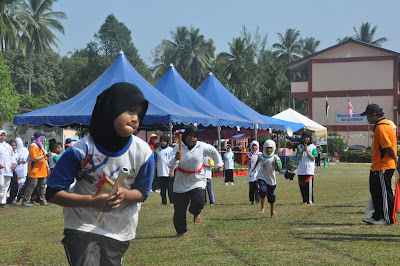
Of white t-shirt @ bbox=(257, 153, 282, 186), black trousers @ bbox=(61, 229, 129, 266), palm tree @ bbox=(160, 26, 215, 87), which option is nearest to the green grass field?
white t-shirt @ bbox=(257, 153, 282, 186)

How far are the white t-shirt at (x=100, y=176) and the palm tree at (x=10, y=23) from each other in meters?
44.9

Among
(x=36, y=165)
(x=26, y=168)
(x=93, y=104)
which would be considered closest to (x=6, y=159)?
(x=36, y=165)

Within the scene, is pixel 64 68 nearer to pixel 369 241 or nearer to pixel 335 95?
pixel 335 95

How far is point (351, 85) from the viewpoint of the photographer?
60562 mm

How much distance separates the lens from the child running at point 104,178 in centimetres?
396

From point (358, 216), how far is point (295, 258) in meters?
5.17

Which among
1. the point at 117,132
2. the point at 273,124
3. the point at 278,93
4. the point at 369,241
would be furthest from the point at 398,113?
the point at 117,132

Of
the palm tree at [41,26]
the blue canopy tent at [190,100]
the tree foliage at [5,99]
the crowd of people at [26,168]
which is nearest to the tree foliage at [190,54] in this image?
Result: the palm tree at [41,26]

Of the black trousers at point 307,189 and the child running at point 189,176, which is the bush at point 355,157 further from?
the child running at point 189,176

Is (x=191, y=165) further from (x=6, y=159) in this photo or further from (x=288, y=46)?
(x=288, y=46)

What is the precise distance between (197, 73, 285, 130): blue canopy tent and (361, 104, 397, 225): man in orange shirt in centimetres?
1656

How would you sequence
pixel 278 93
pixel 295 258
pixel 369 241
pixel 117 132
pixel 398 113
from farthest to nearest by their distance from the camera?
pixel 278 93
pixel 398 113
pixel 369 241
pixel 295 258
pixel 117 132

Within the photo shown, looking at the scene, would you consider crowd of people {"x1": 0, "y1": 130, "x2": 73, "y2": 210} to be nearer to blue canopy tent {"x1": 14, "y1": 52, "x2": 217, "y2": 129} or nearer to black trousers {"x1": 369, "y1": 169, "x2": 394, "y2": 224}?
blue canopy tent {"x1": 14, "y1": 52, "x2": 217, "y2": 129}

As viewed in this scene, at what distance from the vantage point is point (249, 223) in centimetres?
1166
